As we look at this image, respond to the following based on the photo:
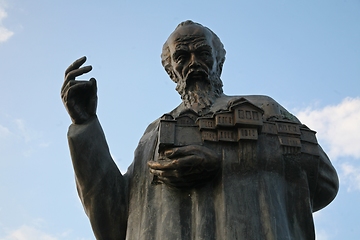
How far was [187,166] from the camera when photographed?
6594 millimetres

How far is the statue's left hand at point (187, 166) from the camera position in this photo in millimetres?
6586

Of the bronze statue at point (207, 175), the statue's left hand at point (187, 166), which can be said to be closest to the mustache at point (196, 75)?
the bronze statue at point (207, 175)

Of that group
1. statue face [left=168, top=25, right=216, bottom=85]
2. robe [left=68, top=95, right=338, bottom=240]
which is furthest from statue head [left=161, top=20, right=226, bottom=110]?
robe [left=68, top=95, right=338, bottom=240]

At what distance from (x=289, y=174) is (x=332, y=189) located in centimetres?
64

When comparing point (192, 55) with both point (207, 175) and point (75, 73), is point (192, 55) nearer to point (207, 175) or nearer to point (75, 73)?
point (75, 73)

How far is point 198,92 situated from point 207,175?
1.48 meters

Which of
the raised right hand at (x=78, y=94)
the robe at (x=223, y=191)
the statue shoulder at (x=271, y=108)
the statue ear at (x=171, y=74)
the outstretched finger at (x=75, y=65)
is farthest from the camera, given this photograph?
the statue ear at (x=171, y=74)

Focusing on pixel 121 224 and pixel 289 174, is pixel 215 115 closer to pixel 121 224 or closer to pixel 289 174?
pixel 289 174

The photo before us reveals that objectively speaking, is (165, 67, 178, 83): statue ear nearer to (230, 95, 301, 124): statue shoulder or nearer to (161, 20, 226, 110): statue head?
(161, 20, 226, 110): statue head

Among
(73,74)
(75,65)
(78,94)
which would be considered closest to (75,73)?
(73,74)

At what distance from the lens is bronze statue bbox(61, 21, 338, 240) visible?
21.7 feet

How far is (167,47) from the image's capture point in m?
8.29

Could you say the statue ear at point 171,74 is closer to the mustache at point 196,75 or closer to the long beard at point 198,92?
the long beard at point 198,92

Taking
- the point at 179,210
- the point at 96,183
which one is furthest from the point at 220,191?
the point at 96,183
